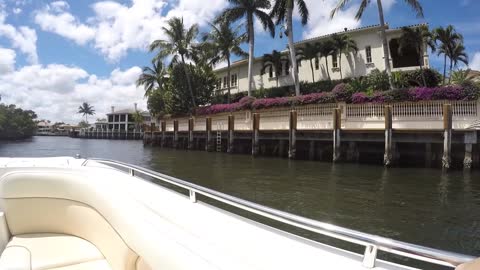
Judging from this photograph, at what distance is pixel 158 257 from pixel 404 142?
16.0m

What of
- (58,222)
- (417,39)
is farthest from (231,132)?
(58,222)

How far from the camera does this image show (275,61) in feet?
98.5

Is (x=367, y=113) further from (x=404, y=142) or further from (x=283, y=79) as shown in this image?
(x=283, y=79)

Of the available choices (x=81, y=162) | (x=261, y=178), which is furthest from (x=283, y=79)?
(x=81, y=162)

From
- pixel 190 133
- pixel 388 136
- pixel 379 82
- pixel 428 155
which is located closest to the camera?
pixel 388 136

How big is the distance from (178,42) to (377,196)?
93.6 ft

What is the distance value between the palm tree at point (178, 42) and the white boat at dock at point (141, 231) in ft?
99.8

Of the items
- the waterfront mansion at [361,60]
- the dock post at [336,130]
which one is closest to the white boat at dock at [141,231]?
the dock post at [336,130]

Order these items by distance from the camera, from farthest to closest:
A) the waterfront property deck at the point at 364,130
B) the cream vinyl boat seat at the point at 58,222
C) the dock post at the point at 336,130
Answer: the dock post at the point at 336,130 → the waterfront property deck at the point at 364,130 → the cream vinyl boat seat at the point at 58,222

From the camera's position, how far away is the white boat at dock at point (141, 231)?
1566 millimetres

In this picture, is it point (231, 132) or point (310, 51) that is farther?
point (310, 51)

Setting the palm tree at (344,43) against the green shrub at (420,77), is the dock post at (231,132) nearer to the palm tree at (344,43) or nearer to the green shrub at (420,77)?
the palm tree at (344,43)

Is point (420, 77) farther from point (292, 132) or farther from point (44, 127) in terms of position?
point (44, 127)

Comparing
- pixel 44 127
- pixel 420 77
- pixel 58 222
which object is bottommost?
pixel 58 222
